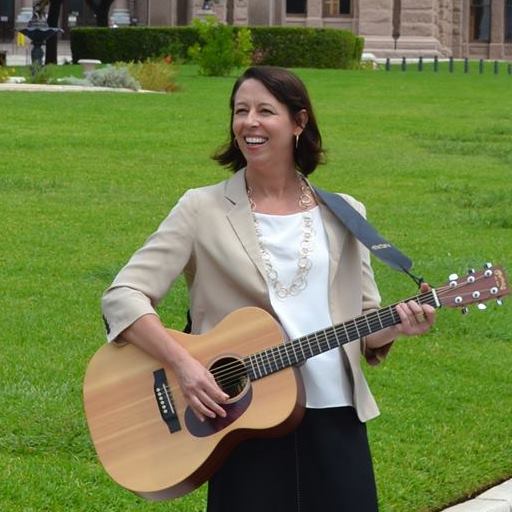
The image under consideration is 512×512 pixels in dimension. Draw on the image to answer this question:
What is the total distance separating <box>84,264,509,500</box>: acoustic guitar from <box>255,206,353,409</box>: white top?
0.27 feet

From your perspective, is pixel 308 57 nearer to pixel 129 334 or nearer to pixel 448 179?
pixel 448 179

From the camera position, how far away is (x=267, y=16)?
58.0 meters

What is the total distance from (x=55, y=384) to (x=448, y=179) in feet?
33.4

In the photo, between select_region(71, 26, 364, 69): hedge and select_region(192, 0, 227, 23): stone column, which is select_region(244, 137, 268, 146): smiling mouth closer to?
select_region(71, 26, 364, 69): hedge

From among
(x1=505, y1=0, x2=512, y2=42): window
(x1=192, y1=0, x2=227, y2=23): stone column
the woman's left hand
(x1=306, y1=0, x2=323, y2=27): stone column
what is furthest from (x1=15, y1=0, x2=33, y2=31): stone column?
the woman's left hand

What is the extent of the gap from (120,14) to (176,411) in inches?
2295

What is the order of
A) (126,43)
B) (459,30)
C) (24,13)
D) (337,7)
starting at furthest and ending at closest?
(459,30) < (337,7) < (24,13) < (126,43)

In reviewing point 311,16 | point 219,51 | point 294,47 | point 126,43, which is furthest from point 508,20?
point 219,51

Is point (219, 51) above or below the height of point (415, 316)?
below

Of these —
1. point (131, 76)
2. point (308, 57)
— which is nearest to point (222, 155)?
point (131, 76)

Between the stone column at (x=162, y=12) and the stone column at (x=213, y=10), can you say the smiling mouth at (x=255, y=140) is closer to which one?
the stone column at (x=213, y=10)

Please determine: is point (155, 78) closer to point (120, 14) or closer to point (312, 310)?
point (312, 310)

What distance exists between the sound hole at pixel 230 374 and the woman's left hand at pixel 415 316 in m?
0.50

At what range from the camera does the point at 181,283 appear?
11.6m
